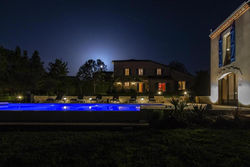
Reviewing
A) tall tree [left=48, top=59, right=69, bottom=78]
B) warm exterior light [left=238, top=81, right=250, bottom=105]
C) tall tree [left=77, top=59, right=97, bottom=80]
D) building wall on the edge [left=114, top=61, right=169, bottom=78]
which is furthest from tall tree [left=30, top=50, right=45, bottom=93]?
warm exterior light [left=238, top=81, right=250, bottom=105]

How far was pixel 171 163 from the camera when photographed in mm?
3553

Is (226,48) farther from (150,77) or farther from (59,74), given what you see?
(59,74)

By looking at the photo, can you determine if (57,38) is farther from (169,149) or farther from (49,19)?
(169,149)

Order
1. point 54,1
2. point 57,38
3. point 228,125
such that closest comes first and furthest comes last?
point 228,125 → point 54,1 → point 57,38

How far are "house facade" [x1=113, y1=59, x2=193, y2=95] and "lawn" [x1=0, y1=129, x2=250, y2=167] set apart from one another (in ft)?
75.5

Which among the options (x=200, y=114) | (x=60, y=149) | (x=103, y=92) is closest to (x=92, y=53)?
(x=103, y=92)

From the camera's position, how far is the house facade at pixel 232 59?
14125mm

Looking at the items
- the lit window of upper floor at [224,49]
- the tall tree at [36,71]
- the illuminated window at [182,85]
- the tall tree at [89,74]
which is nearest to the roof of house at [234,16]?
the lit window of upper floor at [224,49]

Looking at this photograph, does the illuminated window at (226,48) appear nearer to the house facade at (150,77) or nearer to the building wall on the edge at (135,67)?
the house facade at (150,77)

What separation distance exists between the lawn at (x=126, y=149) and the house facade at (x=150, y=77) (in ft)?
75.5

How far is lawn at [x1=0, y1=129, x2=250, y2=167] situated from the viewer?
362 cm

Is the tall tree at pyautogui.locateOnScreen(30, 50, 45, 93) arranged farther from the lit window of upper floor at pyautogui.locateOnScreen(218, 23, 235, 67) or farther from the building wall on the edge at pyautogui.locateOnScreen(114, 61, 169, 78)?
the lit window of upper floor at pyautogui.locateOnScreen(218, 23, 235, 67)

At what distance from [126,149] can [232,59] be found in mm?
15784

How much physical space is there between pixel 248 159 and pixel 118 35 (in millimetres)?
40587
